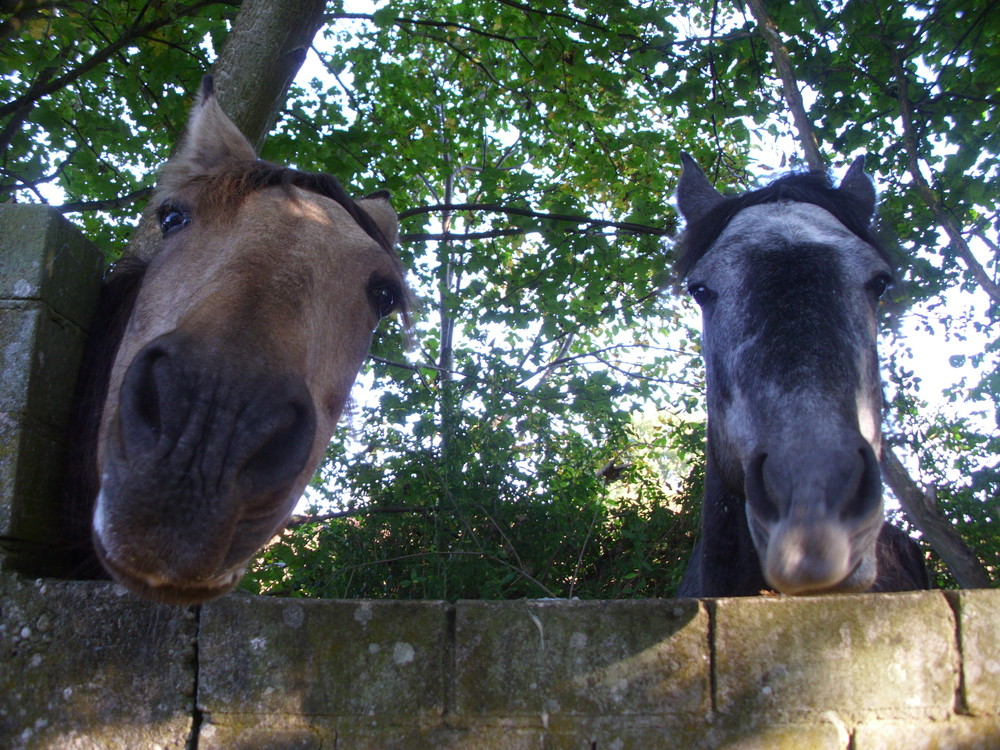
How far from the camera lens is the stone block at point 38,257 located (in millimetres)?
2537

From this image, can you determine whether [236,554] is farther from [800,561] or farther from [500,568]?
[500,568]

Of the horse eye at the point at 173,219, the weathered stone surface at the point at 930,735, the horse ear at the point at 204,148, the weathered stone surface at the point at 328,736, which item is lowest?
the weathered stone surface at the point at 328,736

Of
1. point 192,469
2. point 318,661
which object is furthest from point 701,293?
point 192,469

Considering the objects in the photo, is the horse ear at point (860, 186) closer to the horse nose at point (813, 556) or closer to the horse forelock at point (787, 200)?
the horse forelock at point (787, 200)

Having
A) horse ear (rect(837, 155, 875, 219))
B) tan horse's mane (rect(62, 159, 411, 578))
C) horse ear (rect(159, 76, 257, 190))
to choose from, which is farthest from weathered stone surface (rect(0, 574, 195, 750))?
horse ear (rect(837, 155, 875, 219))

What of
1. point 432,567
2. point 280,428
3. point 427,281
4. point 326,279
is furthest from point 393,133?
point 280,428

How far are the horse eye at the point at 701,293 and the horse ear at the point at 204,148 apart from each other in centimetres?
227

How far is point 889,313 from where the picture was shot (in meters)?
3.77

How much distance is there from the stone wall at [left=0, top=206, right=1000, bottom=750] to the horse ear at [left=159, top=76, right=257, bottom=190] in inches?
31.7

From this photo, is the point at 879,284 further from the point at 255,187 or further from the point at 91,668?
the point at 91,668

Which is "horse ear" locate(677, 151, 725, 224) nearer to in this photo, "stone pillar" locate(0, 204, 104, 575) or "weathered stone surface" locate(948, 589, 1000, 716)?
"weathered stone surface" locate(948, 589, 1000, 716)

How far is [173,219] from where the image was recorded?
2885 mm

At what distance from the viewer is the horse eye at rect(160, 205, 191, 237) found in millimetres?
2840

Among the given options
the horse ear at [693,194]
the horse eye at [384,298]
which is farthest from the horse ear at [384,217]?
the horse ear at [693,194]
